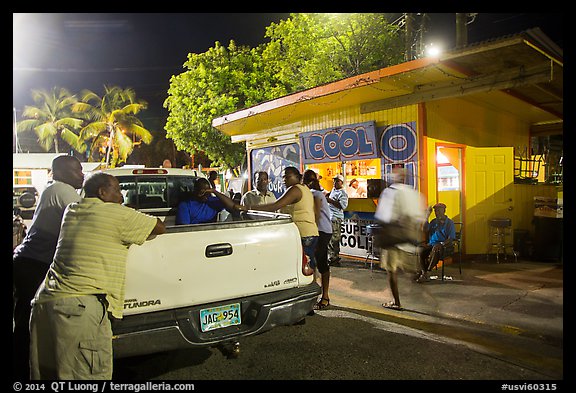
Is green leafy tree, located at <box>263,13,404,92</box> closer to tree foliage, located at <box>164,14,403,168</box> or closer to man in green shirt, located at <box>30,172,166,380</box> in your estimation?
tree foliage, located at <box>164,14,403,168</box>

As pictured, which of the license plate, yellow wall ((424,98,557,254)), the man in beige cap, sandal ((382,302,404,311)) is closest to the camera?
the license plate

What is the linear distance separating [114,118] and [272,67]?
15.9 meters

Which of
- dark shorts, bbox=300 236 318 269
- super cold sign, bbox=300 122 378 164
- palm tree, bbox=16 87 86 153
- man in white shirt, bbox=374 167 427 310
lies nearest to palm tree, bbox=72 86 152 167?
palm tree, bbox=16 87 86 153

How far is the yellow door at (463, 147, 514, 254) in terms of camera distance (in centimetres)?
848

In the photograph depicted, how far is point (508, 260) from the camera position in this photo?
27.1ft

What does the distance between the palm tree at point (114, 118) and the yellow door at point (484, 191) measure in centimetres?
2609

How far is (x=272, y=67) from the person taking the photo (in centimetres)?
1981

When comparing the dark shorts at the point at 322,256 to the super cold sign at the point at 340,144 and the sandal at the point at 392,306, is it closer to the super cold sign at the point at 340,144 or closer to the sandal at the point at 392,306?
the sandal at the point at 392,306

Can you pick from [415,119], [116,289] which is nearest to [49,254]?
[116,289]

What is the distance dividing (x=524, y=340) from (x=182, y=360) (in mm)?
3732

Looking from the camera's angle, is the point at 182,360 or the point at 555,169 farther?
the point at 555,169

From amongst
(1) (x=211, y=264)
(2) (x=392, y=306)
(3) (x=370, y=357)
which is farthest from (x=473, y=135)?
(1) (x=211, y=264)

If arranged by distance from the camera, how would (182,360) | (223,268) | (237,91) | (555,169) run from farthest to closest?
1. (237,91)
2. (555,169)
3. (182,360)
4. (223,268)

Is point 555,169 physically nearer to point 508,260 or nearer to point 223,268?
point 508,260
